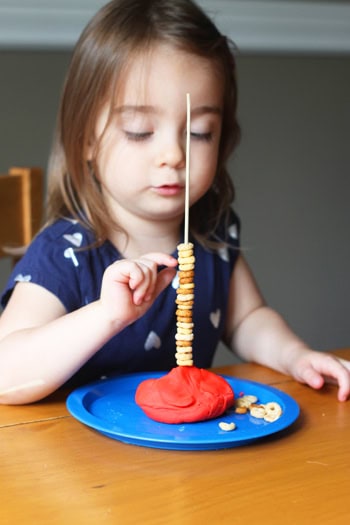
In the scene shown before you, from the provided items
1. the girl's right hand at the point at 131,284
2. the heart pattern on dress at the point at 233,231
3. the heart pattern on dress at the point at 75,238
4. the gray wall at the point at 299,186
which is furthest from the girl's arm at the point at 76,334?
the gray wall at the point at 299,186

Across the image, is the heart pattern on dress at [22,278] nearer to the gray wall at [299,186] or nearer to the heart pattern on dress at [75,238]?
the heart pattern on dress at [75,238]

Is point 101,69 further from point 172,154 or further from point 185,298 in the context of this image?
point 185,298

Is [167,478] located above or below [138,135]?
below

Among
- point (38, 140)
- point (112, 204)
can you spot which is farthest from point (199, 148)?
point (38, 140)

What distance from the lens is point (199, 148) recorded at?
1.21 m

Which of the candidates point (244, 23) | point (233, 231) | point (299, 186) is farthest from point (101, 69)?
point (299, 186)

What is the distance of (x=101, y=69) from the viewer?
3.98 feet

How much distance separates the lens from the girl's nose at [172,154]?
111cm

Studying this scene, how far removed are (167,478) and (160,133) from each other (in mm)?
520

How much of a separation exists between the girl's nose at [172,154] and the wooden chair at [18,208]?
33 cm

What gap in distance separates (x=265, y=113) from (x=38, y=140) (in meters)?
0.73

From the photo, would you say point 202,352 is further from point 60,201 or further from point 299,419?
point 299,419

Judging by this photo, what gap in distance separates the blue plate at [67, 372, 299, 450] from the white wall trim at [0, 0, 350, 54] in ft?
5.06

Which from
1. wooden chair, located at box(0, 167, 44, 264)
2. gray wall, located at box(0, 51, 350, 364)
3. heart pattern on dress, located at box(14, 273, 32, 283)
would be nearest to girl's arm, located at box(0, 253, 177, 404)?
heart pattern on dress, located at box(14, 273, 32, 283)
